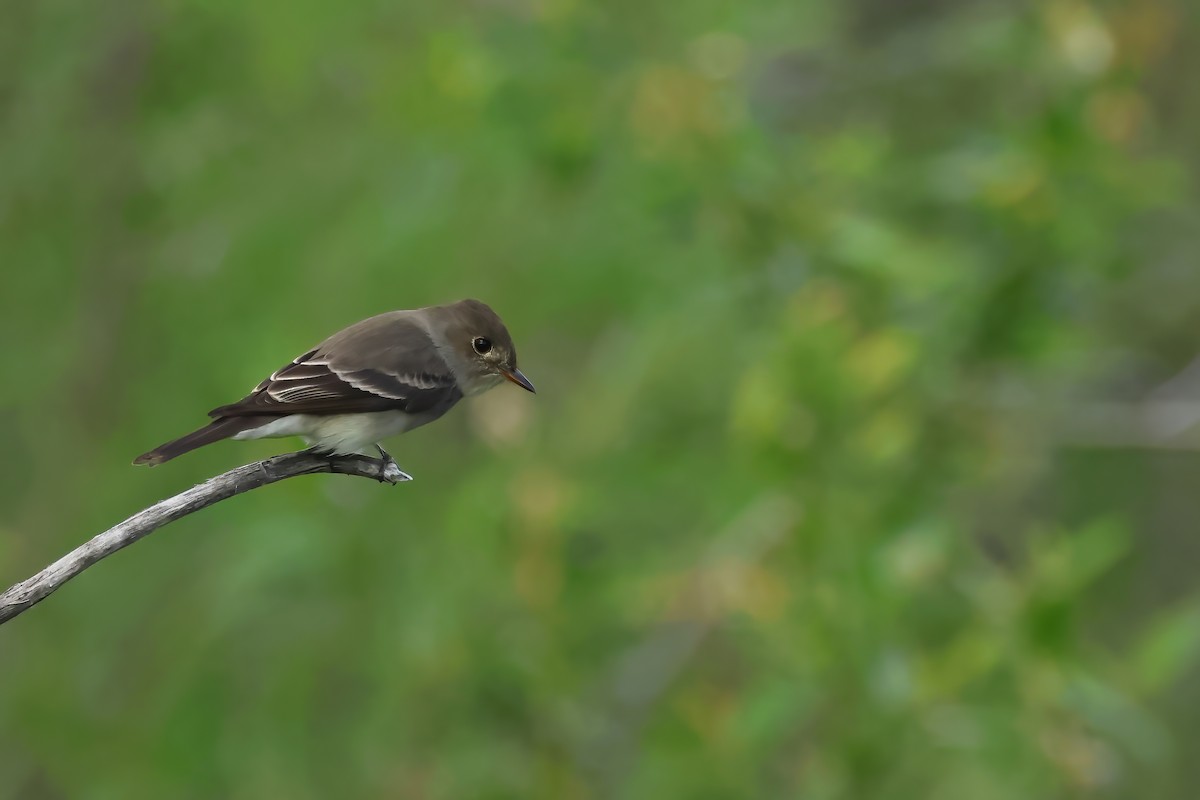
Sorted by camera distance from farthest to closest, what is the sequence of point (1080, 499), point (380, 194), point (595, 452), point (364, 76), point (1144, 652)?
point (1080, 499) → point (364, 76) → point (380, 194) → point (595, 452) → point (1144, 652)

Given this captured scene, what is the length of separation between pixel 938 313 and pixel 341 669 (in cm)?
361

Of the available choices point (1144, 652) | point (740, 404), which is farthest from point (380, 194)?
point (1144, 652)

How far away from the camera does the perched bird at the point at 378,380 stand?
4.23 m

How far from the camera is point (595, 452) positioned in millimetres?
7215

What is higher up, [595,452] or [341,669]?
[595,452]

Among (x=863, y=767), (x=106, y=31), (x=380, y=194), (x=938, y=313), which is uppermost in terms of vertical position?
(x=106, y=31)

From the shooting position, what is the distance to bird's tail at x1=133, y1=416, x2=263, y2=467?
3.51m

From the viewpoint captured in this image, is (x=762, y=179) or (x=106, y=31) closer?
(x=762, y=179)

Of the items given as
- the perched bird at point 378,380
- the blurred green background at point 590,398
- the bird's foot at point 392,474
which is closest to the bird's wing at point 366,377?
the perched bird at point 378,380

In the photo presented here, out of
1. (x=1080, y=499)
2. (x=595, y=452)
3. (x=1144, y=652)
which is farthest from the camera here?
(x=1080, y=499)

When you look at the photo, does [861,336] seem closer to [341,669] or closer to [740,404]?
[740,404]

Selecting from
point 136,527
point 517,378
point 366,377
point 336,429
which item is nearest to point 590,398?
point 517,378

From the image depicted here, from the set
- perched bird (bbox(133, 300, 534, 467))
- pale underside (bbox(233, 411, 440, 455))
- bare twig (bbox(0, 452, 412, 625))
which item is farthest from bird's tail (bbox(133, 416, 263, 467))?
bare twig (bbox(0, 452, 412, 625))

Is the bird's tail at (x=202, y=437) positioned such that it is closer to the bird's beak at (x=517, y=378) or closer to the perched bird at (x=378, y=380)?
the perched bird at (x=378, y=380)
